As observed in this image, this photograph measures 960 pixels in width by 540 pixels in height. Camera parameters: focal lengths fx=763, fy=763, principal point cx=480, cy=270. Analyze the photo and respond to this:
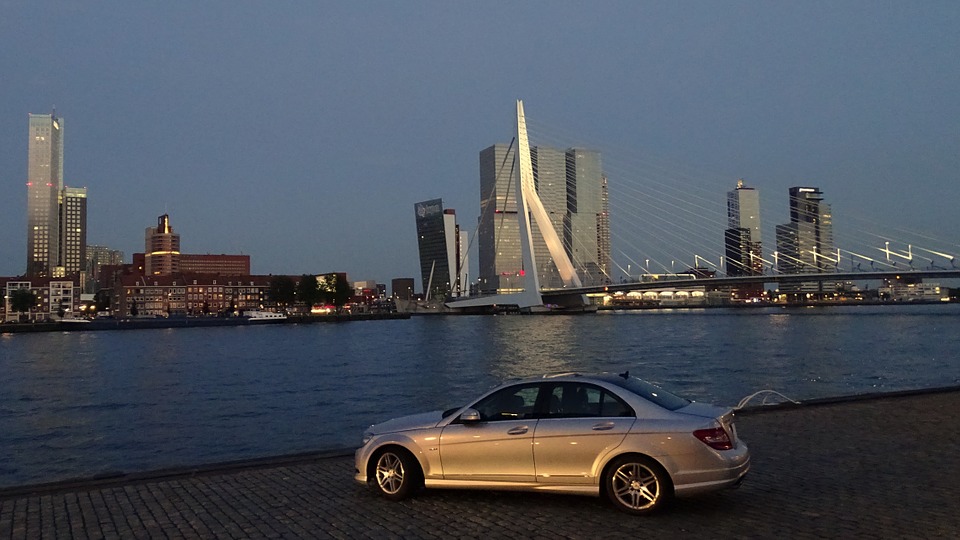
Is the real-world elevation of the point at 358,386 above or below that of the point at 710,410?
below

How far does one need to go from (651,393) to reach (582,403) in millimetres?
747

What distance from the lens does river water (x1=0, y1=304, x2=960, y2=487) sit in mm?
17766

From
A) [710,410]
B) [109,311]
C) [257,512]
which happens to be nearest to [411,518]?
[257,512]

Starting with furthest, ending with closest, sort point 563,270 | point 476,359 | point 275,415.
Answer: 1. point 563,270
2. point 476,359
3. point 275,415

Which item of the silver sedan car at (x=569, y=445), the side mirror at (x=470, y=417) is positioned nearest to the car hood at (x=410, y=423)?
the silver sedan car at (x=569, y=445)

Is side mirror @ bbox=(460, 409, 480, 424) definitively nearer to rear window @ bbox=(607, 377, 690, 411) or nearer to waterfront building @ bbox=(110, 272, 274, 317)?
rear window @ bbox=(607, 377, 690, 411)

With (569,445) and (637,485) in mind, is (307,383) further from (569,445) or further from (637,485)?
(637,485)

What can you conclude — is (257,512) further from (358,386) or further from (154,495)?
(358,386)

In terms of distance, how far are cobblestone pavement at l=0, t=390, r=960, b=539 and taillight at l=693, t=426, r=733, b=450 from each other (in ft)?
2.18

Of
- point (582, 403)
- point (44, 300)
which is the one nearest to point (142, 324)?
point (44, 300)

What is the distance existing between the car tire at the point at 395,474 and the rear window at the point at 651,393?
7.71 ft

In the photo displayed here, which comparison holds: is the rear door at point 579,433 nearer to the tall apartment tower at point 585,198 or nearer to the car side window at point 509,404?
the car side window at point 509,404

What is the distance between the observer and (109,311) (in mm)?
194000

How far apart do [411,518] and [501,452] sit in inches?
44.1
